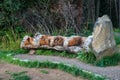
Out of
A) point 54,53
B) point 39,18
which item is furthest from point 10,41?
point 54,53

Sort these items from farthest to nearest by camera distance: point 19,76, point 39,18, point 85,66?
point 39,18
point 85,66
point 19,76

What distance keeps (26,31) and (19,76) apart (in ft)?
14.9

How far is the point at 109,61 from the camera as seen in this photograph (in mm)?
8078

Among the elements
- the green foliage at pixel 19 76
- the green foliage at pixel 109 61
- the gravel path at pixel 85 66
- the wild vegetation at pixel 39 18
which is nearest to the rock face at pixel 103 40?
the green foliage at pixel 109 61

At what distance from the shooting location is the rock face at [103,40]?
8164 mm

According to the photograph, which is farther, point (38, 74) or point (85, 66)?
point (85, 66)

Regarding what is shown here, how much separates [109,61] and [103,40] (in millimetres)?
591

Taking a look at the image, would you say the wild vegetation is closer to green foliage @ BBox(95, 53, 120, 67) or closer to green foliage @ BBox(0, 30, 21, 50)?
green foliage @ BBox(0, 30, 21, 50)

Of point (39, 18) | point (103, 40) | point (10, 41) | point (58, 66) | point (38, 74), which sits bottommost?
point (38, 74)

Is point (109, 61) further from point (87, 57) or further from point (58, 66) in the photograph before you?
point (58, 66)

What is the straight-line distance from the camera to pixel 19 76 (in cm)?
760

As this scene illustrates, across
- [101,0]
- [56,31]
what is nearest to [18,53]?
[56,31]

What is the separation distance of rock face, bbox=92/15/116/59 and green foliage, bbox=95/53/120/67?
0.11m

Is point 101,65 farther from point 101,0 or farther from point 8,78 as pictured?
point 101,0
